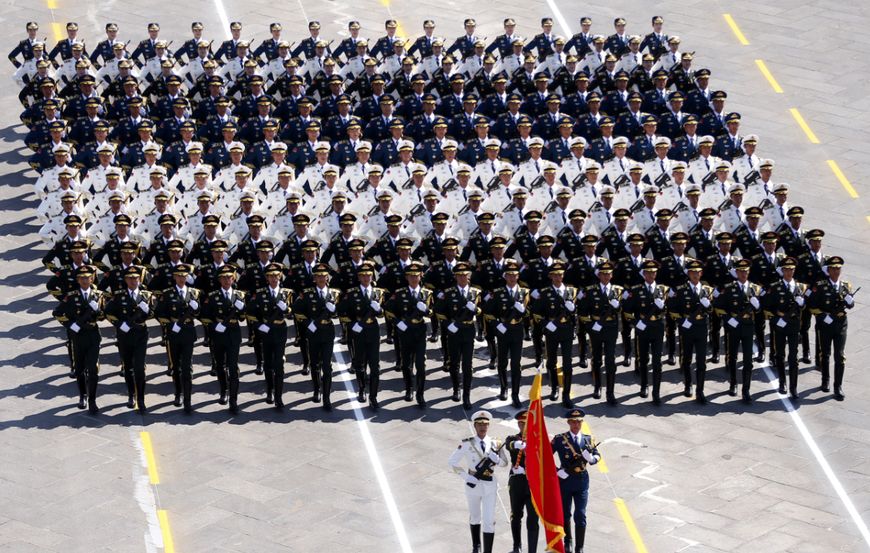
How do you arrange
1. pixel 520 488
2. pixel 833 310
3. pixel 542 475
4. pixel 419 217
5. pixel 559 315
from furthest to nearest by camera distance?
pixel 419 217 → pixel 833 310 → pixel 559 315 → pixel 520 488 → pixel 542 475

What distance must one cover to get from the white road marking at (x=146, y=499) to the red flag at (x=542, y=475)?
5779mm

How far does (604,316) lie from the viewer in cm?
3472

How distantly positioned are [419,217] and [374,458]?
19.2ft

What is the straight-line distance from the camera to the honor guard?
3441 centimetres

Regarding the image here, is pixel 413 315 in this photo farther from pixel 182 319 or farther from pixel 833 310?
pixel 833 310

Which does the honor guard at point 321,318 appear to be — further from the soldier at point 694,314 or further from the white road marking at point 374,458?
the soldier at point 694,314

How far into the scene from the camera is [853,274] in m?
39.8

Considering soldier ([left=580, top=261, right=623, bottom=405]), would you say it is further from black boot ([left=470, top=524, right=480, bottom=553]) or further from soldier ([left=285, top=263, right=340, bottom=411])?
black boot ([left=470, top=524, right=480, bottom=553])

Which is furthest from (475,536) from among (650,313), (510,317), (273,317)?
(650,313)

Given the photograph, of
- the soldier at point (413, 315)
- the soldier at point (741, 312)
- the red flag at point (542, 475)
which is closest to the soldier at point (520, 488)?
the red flag at point (542, 475)

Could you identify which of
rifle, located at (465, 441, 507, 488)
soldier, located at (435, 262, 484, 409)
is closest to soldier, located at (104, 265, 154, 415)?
soldier, located at (435, 262, 484, 409)

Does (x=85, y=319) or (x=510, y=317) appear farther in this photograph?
(x=510, y=317)

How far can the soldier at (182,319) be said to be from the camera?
3434 centimetres

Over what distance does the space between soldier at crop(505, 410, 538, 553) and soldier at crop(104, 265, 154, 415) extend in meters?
7.51
